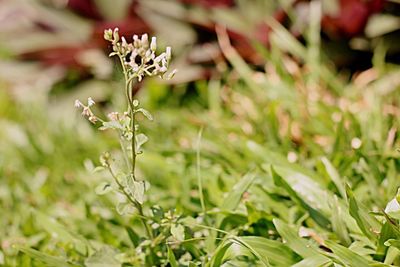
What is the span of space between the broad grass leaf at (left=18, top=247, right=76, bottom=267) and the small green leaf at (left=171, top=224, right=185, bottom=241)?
0.58ft

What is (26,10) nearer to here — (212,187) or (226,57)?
(226,57)

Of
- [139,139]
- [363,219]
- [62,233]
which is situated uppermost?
[139,139]

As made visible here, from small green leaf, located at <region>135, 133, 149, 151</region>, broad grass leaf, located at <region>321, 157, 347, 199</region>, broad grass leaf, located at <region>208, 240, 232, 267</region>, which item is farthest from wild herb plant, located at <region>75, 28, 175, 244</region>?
broad grass leaf, located at <region>321, 157, 347, 199</region>

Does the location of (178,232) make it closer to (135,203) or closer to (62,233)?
(135,203)

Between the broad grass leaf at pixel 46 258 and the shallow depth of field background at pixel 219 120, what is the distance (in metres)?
0.07

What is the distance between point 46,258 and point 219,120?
783 millimetres

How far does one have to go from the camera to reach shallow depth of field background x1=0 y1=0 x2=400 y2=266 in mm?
1192

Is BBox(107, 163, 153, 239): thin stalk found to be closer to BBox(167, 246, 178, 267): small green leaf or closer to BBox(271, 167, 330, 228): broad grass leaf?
BBox(167, 246, 178, 267): small green leaf

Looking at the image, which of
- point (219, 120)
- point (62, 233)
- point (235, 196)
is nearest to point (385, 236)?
point (235, 196)

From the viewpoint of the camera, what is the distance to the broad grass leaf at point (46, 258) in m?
1.04

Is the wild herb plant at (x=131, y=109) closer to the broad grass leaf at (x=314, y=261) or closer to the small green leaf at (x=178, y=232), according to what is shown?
the small green leaf at (x=178, y=232)

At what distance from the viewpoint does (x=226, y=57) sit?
1.92 meters

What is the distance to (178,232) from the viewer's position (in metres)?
0.99

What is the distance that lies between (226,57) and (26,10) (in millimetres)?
635
